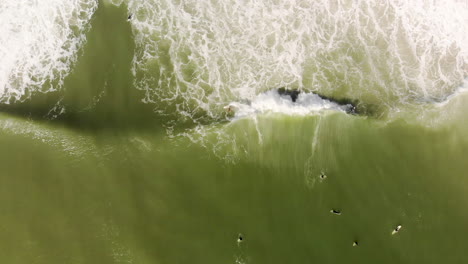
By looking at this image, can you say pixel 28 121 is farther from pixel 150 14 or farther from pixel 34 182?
pixel 150 14

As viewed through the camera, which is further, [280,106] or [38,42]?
[38,42]

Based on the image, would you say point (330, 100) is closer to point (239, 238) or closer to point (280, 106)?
point (280, 106)

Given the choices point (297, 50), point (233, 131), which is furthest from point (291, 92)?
point (233, 131)

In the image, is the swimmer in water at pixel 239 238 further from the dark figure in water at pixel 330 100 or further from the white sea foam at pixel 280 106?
the dark figure in water at pixel 330 100

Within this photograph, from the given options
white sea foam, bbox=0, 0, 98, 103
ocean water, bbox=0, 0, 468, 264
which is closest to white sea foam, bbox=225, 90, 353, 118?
ocean water, bbox=0, 0, 468, 264

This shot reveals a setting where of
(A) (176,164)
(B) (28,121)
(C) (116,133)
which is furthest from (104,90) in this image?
(A) (176,164)

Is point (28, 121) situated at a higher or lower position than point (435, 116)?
lower

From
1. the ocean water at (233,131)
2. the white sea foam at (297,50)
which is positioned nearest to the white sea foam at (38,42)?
the ocean water at (233,131)

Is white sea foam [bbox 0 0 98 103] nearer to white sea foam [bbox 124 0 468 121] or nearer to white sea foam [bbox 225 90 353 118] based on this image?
white sea foam [bbox 124 0 468 121]
